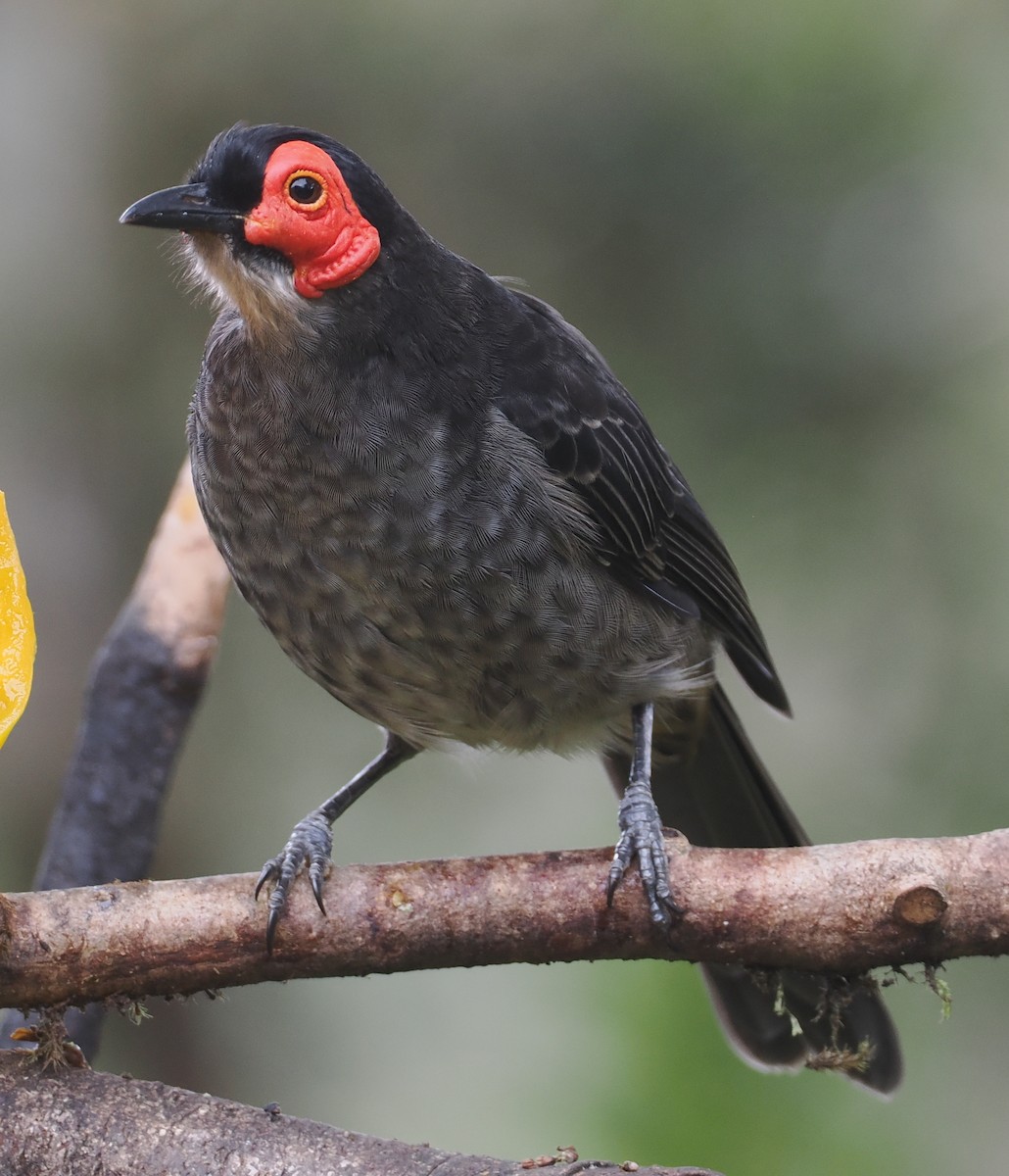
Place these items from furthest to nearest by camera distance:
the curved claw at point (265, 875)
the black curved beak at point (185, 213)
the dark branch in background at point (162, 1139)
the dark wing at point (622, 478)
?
the dark wing at point (622, 478), the black curved beak at point (185, 213), the curved claw at point (265, 875), the dark branch in background at point (162, 1139)

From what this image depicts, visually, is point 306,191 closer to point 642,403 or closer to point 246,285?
point 246,285

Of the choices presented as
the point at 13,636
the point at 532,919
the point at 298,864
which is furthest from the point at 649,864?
the point at 13,636

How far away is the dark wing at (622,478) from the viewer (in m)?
3.20

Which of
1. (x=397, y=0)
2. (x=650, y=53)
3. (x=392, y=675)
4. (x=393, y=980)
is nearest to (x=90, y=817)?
(x=392, y=675)

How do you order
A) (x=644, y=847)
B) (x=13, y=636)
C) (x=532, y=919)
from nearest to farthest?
(x=13, y=636)
(x=532, y=919)
(x=644, y=847)

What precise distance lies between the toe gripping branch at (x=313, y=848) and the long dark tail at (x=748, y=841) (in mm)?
607

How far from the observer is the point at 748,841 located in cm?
370

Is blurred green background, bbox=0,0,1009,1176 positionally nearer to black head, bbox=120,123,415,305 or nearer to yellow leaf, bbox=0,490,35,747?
black head, bbox=120,123,415,305

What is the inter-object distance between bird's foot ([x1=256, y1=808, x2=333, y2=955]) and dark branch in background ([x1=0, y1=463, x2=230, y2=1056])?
52cm

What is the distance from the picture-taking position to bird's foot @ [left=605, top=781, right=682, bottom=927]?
2547 millimetres

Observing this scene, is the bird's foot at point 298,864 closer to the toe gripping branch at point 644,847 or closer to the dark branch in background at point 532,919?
the dark branch in background at point 532,919

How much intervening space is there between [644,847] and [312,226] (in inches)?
56.4

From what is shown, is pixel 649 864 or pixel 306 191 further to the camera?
pixel 306 191

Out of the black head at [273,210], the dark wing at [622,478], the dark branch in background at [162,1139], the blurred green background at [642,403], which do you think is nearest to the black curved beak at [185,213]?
the black head at [273,210]
